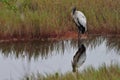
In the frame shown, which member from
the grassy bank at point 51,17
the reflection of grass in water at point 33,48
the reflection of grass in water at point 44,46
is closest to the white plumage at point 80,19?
the grassy bank at point 51,17

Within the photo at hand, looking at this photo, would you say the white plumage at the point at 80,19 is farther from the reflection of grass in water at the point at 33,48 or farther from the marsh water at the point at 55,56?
the reflection of grass in water at the point at 33,48

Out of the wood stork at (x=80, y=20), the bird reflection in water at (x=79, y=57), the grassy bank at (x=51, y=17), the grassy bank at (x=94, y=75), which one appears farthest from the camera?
the wood stork at (x=80, y=20)

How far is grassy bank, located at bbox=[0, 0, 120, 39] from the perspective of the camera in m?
14.3

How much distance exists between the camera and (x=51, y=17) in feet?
49.2

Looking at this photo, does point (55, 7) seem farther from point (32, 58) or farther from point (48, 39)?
point (32, 58)

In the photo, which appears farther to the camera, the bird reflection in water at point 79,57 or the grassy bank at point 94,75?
the bird reflection in water at point 79,57

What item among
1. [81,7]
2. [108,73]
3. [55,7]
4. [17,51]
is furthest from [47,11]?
[108,73]

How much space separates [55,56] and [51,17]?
2612 millimetres

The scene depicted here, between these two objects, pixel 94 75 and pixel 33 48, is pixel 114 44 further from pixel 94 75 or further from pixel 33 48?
pixel 94 75

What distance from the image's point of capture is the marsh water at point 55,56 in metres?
11.1

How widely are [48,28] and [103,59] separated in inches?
119

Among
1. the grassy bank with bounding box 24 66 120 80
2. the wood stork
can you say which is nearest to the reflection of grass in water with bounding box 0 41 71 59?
the wood stork

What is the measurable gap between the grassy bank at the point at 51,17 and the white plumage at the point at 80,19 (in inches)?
13.5

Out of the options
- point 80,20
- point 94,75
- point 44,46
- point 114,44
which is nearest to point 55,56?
point 44,46
